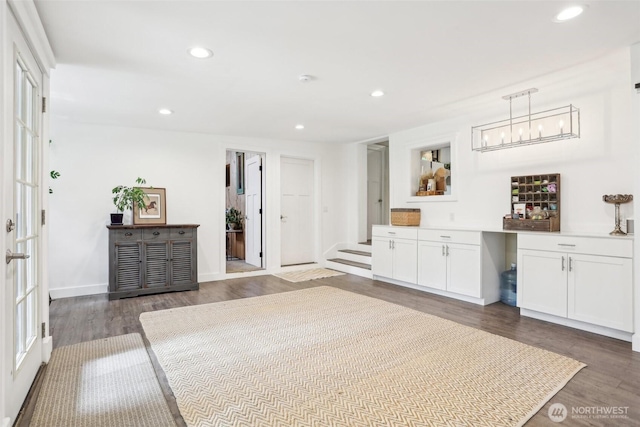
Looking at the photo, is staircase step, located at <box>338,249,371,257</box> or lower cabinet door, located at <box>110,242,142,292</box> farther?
staircase step, located at <box>338,249,371,257</box>

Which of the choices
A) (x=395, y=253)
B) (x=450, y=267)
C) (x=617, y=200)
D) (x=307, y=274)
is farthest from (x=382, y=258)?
(x=617, y=200)

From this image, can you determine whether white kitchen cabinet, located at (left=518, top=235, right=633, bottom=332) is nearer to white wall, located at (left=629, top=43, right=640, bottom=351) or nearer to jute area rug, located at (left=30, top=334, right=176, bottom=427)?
white wall, located at (left=629, top=43, right=640, bottom=351)

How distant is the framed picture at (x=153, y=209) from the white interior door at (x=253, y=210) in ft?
5.61

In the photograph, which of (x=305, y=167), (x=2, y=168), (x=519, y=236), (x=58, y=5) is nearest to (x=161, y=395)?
(x=2, y=168)

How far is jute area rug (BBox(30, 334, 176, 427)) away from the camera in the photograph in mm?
1841

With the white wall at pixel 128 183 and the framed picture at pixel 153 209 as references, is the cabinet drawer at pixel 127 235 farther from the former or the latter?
the white wall at pixel 128 183

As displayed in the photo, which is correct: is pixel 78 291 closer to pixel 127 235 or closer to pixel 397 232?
pixel 127 235

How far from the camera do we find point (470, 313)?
377 centimetres

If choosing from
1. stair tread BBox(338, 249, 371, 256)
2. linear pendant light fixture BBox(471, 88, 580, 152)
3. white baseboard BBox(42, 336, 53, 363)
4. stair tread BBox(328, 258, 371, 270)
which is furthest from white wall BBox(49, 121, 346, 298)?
linear pendant light fixture BBox(471, 88, 580, 152)

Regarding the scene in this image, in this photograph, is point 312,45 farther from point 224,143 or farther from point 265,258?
point 265,258

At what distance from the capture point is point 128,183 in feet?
16.6

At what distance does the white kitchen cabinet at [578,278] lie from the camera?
9.47 feet

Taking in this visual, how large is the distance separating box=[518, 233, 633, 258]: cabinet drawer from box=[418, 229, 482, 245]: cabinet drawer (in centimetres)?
53

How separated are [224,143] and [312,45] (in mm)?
3409
